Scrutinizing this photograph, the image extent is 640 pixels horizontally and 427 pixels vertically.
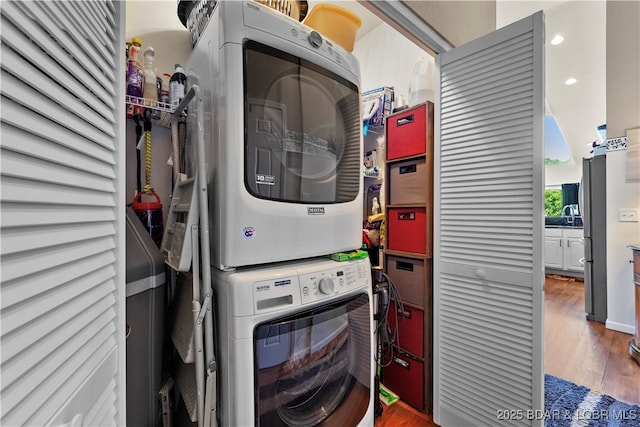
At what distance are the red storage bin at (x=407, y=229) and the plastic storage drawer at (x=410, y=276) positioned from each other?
8cm

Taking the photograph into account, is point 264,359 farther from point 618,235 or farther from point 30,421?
point 618,235

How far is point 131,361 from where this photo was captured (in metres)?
0.96

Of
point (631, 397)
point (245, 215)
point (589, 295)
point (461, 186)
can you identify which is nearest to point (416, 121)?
point (461, 186)

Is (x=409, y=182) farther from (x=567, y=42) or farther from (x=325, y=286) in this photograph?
(x=567, y=42)

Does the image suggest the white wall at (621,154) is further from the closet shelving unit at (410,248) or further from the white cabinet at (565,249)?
the closet shelving unit at (410,248)

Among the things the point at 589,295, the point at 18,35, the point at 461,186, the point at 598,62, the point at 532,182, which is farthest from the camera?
the point at 598,62

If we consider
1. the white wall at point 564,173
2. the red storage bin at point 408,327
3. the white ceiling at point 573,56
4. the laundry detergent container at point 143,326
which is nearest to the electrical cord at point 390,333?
the red storage bin at point 408,327

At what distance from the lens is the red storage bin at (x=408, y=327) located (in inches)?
67.6

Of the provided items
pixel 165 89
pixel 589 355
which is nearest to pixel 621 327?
pixel 589 355

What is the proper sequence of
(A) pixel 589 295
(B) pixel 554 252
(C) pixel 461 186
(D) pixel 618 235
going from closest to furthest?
(C) pixel 461 186 < (D) pixel 618 235 < (A) pixel 589 295 < (B) pixel 554 252

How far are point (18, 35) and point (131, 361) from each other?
3.26 ft

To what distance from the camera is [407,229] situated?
180 centimetres

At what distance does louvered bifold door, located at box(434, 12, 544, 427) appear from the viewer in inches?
50.0

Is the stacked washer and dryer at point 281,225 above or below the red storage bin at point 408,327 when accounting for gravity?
above
